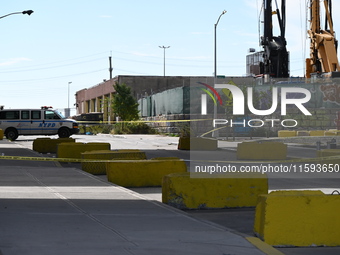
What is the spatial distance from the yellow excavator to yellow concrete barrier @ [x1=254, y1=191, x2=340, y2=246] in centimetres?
5385

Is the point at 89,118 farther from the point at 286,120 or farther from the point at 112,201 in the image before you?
the point at 112,201

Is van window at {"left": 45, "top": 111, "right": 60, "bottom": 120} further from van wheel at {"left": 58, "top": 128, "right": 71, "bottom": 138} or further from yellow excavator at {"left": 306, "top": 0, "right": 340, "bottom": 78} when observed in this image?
yellow excavator at {"left": 306, "top": 0, "right": 340, "bottom": 78}

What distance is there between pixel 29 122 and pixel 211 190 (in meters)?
34.7

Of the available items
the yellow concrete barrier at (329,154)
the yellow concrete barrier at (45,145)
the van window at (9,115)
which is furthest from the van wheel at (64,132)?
the yellow concrete barrier at (329,154)

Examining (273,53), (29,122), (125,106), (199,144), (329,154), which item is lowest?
(199,144)

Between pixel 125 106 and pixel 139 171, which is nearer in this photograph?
pixel 139 171

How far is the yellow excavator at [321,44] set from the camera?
63000 millimetres

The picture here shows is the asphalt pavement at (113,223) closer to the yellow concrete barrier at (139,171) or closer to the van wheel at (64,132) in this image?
the yellow concrete barrier at (139,171)

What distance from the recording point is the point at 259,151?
27.4 meters

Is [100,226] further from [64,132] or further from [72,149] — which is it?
[64,132]

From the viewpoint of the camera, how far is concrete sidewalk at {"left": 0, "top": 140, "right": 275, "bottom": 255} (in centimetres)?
819

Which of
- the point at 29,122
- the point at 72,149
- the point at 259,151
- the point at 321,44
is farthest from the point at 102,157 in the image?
the point at 321,44

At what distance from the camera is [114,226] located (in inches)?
387

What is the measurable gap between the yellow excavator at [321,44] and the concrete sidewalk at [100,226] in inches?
2019
